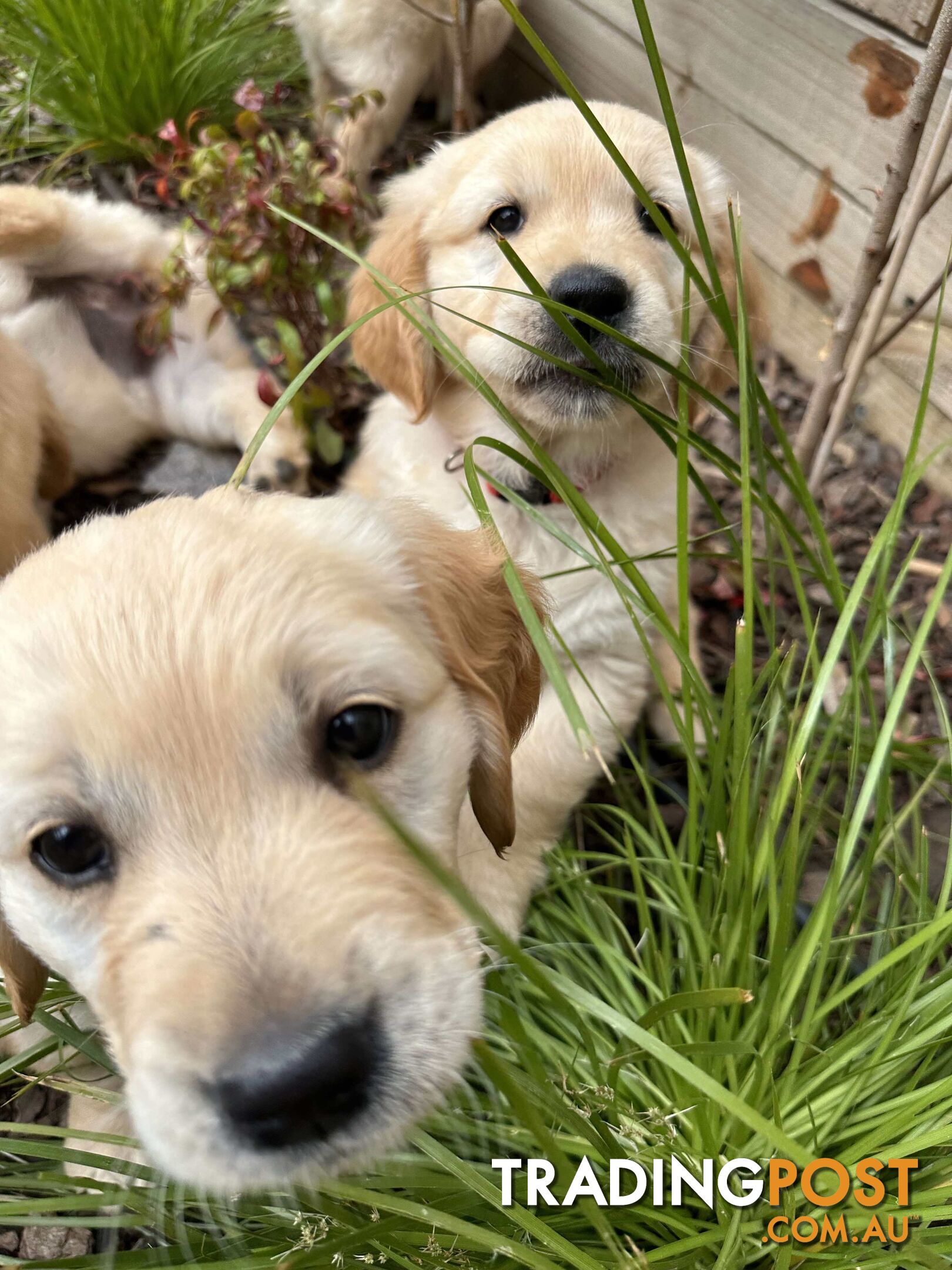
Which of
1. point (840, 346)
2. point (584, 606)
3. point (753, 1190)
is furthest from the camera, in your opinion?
point (584, 606)

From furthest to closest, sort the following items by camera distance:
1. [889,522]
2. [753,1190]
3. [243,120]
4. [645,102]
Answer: [645,102] < [243,120] < [889,522] < [753,1190]

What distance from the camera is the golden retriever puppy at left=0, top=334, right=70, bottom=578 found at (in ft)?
6.16

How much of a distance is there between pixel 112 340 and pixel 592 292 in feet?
5.76

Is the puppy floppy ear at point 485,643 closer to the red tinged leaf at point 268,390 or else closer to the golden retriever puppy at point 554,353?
the golden retriever puppy at point 554,353

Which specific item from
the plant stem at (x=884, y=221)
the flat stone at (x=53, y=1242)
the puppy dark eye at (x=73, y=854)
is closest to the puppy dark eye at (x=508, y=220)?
the plant stem at (x=884, y=221)

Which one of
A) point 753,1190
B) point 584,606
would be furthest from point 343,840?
point 584,606

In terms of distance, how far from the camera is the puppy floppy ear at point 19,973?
44.7 inches

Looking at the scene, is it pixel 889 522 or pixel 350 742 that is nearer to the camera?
pixel 350 742

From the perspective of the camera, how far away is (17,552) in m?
1.87

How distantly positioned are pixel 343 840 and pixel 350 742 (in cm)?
12

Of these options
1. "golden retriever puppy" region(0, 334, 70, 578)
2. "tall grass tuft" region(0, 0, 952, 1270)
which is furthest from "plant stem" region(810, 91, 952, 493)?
"golden retriever puppy" region(0, 334, 70, 578)

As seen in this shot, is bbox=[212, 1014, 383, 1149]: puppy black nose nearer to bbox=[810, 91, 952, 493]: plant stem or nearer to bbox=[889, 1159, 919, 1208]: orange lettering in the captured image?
bbox=[889, 1159, 919, 1208]: orange lettering

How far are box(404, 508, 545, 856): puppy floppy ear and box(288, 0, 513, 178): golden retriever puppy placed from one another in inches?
79.4

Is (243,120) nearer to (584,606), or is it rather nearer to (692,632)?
(584,606)
